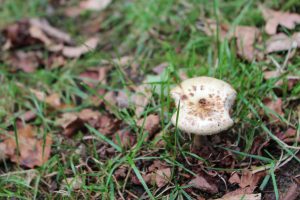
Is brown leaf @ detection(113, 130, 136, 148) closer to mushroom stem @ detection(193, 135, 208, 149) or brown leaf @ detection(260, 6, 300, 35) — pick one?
mushroom stem @ detection(193, 135, 208, 149)

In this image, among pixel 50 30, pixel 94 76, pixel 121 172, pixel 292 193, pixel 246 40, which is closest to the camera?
pixel 292 193

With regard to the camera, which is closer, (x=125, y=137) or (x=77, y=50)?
(x=125, y=137)

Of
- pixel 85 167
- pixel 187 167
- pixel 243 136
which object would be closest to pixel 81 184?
A: pixel 85 167

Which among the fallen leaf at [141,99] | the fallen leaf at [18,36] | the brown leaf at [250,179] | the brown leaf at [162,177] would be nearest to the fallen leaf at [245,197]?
the brown leaf at [250,179]

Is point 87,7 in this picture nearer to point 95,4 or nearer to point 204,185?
point 95,4

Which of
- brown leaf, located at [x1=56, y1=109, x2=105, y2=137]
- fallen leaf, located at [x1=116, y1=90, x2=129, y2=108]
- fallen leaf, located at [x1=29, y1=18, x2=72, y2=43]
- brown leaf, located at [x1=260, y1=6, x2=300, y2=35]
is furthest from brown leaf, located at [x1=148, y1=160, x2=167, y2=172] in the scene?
fallen leaf, located at [x1=29, y1=18, x2=72, y2=43]

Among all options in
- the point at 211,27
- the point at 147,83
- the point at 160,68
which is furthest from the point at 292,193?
the point at 211,27

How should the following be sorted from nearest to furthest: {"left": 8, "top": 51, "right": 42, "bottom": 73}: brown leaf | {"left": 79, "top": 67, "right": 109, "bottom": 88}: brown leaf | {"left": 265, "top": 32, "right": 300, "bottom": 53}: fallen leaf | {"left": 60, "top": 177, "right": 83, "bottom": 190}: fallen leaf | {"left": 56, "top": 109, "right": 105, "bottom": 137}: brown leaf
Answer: {"left": 60, "top": 177, "right": 83, "bottom": 190}: fallen leaf
{"left": 56, "top": 109, "right": 105, "bottom": 137}: brown leaf
{"left": 265, "top": 32, "right": 300, "bottom": 53}: fallen leaf
{"left": 79, "top": 67, "right": 109, "bottom": 88}: brown leaf
{"left": 8, "top": 51, "right": 42, "bottom": 73}: brown leaf
